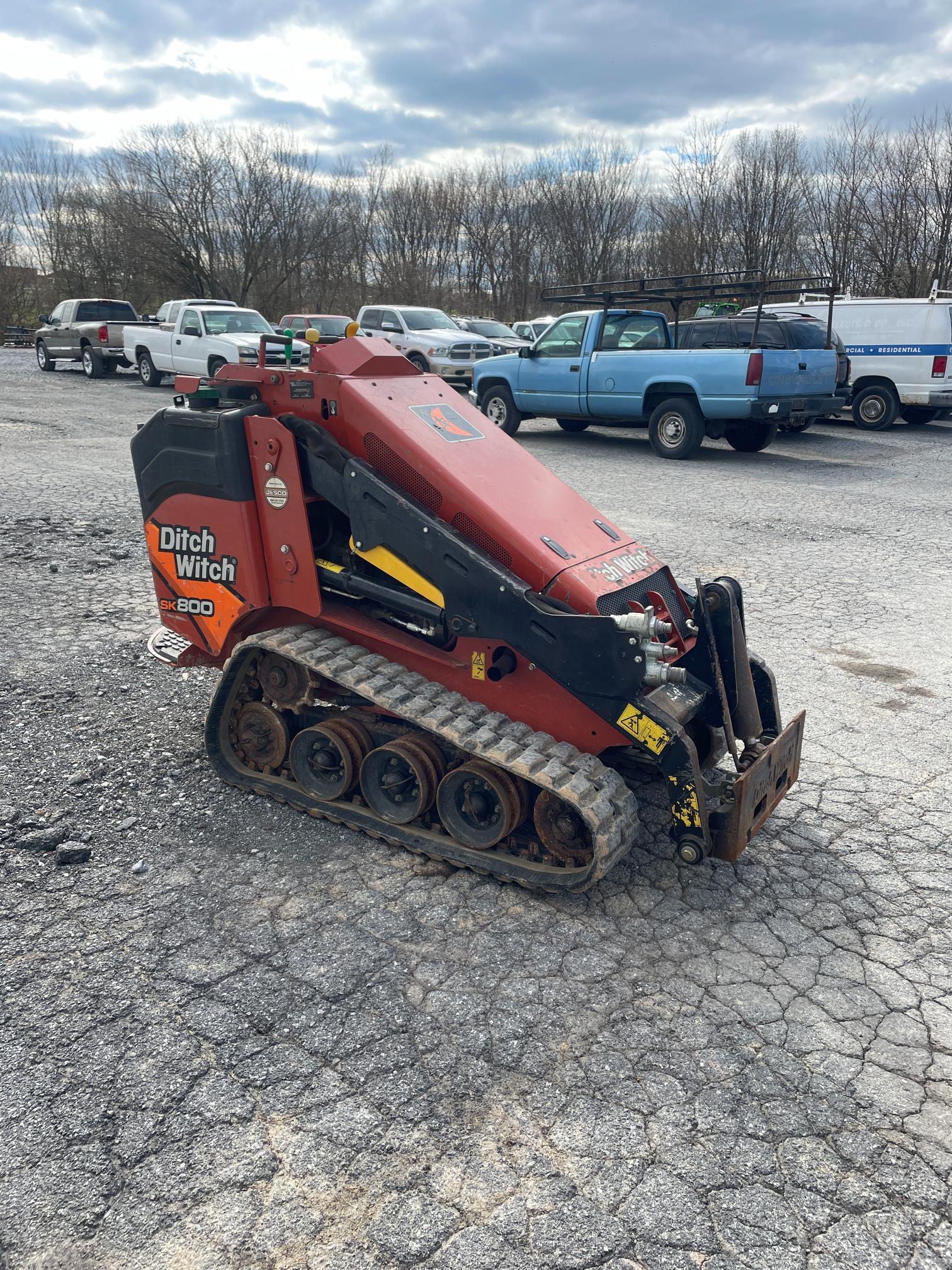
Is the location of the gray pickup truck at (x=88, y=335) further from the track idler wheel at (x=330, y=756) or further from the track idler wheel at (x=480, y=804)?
the track idler wheel at (x=480, y=804)

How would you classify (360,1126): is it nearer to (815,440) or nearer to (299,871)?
(299,871)

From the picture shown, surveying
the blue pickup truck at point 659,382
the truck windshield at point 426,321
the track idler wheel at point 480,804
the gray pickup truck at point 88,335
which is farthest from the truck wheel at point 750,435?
the gray pickup truck at point 88,335

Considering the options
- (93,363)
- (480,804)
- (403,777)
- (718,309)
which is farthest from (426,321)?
(480,804)

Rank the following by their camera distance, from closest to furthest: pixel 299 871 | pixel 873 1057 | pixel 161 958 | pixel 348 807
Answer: pixel 873 1057, pixel 161 958, pixel 299 871, pixel 348 807

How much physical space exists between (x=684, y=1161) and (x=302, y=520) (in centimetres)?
292

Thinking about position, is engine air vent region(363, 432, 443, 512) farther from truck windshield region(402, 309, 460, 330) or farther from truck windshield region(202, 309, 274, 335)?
truck windshield region(402, 309, 460, 330)

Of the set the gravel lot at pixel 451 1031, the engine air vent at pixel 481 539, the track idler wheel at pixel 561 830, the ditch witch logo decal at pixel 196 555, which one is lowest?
the gravel lot at pixel 451 1031

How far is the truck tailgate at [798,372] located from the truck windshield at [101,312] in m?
17.5

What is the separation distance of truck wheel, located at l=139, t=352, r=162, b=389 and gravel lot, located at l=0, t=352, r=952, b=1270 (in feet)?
57.2

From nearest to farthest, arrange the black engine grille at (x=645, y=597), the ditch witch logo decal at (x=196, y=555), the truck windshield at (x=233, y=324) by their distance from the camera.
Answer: the black engine grille at (x=645, y=597)
the ditch witch logo decal at (x=196, y=555)
the truck windshield at (x=233, y=324)

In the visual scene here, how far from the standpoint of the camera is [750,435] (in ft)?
48.5

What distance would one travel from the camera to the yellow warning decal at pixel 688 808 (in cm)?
354

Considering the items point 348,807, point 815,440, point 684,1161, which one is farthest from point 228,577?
point 815,440

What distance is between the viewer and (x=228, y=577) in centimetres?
454
